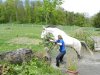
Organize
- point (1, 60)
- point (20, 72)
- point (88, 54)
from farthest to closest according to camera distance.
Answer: point (88, 54), point (1, 60), point (20, 72)

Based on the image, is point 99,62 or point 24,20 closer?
point 99,62

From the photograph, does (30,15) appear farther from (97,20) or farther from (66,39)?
(66,39)

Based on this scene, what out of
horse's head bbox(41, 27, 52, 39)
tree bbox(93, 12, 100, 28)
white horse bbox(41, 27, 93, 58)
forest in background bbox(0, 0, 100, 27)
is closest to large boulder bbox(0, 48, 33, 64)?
horse's head bbox(41, 27, 52, 39)

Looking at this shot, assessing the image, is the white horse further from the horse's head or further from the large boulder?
the large boulder

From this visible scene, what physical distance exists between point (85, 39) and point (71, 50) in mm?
4778

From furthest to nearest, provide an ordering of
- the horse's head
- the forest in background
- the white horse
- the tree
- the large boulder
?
1. the forest in background
2. the tree
3. the white horse
4. the horse's head
5. the large boulder

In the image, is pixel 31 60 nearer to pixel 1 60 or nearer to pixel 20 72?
pixel 1 60

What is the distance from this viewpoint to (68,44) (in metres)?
19.3

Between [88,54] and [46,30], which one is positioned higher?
[46,30]

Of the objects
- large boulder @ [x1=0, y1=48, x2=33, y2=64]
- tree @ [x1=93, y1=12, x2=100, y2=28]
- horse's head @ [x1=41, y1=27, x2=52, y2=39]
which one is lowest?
tree @ [x1=93, y1=12, x2=100, y2=28]

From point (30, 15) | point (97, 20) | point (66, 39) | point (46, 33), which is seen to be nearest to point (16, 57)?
point (46, 33)

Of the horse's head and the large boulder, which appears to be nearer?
the large boulder

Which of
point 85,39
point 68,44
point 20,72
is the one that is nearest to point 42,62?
point 20,72

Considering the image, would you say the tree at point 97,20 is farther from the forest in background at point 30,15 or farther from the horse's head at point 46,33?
the horse's head at point 46,33
